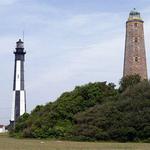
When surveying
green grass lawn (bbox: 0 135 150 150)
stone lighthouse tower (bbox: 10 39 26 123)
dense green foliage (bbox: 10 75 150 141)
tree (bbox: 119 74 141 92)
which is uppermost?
stone lighthouse tower (bbox: 10 39 26 123)

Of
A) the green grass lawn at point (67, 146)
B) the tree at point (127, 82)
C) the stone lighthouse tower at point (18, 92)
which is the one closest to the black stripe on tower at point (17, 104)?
the stone lighthouse tower at point (18, 92)

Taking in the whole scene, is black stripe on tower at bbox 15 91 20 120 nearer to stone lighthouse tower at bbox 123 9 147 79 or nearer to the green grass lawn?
stone lighthouse tower at bbox 123 9 147 79

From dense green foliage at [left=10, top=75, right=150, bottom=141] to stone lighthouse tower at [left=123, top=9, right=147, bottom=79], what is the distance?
537 centimetres

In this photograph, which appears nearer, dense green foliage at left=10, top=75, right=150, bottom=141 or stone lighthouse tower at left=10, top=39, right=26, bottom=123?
dense green foliage at left=10, top=75, right=150, bottom=141

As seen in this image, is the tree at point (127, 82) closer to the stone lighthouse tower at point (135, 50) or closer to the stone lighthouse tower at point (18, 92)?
the stone lighthouse tower at point (135, 50)

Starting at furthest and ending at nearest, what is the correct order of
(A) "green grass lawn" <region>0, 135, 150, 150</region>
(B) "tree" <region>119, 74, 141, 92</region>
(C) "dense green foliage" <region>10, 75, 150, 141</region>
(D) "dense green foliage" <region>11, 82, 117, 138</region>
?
1. (B) "tree" <region>119, 74, 141, 92</region>
2. (D) "dense green foliage" <region>11, 82, 117, 138</region>
3. (C) "dense green foliage" <region>10, 75, 150, 141</region>
4. (A) "green grass lawn" <region>0, 135, 150, 150</region>

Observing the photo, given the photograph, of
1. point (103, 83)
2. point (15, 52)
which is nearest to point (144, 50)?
point (103, 83)

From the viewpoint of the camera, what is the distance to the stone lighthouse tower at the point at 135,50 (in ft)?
174

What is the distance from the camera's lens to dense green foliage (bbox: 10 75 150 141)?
121 feet

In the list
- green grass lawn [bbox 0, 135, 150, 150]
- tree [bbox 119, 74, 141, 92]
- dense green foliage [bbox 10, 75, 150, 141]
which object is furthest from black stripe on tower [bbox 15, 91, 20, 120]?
A: green grass lawn [bbox 0, 135, 150, 150]

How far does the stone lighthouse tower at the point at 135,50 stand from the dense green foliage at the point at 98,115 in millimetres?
5374

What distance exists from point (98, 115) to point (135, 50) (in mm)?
15779

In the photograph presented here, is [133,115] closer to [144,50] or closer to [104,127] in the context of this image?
[104,127]

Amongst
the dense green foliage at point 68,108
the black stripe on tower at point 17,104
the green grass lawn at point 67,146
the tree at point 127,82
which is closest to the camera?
the green grass lawn at point 67,146
